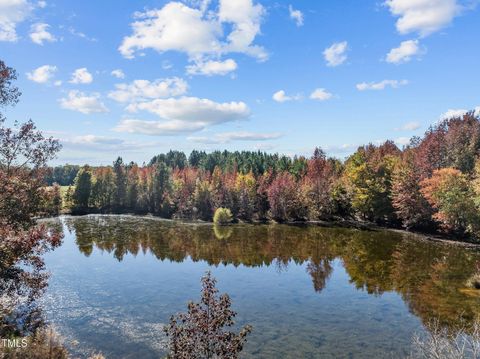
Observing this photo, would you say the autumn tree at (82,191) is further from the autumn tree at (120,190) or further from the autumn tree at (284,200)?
the autumn tree at (284,200)

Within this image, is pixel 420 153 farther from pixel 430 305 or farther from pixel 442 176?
pixel 430 305

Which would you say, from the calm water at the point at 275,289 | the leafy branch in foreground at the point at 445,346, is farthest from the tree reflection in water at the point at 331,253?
the leafy branch in foreground at the point at 445,346

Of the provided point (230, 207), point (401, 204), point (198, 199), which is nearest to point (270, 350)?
point (401, 204)

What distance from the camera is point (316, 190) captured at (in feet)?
317

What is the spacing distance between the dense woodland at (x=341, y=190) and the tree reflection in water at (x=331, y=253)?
802 cm

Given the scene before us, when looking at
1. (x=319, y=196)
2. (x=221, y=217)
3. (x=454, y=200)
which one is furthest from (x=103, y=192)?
(x=454, y=200)

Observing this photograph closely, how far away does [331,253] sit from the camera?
57.7 metres

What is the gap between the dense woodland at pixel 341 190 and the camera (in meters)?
66.4

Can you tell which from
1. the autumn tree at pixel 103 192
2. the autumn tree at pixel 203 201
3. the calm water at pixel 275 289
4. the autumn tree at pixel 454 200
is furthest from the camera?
the autumn tree at pixel 103 192

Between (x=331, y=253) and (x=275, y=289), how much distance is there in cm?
2092

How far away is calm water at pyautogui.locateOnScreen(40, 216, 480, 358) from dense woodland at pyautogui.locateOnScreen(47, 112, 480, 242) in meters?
8.99

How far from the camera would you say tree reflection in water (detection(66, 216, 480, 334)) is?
120 ft

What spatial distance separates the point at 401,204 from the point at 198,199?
55945 millimetres

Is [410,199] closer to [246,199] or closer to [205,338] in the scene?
[246,199]
